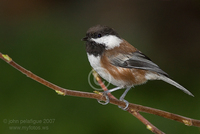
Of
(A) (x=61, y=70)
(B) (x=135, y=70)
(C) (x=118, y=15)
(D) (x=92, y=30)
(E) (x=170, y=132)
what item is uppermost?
(C) (x=118, y=15)

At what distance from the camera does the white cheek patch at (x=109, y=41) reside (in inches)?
42.0

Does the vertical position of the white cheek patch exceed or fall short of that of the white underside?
it exceeds it

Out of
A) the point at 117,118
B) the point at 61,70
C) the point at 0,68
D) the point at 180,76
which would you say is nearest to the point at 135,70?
the point at 117,118

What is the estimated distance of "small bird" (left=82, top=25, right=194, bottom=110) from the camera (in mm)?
1081

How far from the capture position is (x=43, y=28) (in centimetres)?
213

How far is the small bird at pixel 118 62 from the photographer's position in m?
1.08

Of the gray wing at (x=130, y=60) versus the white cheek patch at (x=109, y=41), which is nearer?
the white cheek patch at (x=109, y=41)

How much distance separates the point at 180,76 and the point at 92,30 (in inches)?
47.0

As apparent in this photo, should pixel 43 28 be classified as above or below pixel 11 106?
above

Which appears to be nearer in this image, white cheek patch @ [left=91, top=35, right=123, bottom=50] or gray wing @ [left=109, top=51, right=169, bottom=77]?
white cheek patch @ [left=91, top=35, right=123, bottom=50]

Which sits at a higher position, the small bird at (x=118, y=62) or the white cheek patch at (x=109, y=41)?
the white cheek patch at (x=109, y=41)

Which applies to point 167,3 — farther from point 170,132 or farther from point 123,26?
point 170,132

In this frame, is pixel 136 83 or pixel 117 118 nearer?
pixel 136 83

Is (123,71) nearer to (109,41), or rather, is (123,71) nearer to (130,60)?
(130,60)
